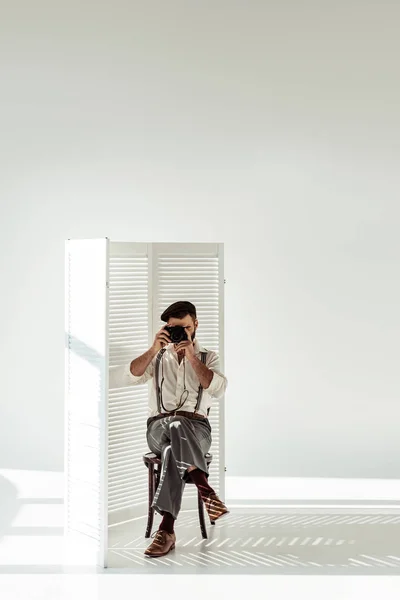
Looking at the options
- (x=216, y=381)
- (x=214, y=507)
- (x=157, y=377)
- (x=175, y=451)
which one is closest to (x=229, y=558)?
(x=214, y=507)

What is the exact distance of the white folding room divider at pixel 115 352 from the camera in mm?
5016

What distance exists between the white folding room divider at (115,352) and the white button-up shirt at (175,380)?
0.10 m

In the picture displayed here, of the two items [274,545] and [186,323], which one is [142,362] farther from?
[274,545]

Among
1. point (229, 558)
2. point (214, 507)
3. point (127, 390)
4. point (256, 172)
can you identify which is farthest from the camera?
point (256, 172)

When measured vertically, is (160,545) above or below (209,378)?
below

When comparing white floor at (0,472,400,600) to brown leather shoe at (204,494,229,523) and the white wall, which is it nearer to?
brown leather shoe at (204,494,229,523)

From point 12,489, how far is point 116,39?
11.5 feet

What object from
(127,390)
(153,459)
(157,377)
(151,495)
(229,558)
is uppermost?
(157,377)

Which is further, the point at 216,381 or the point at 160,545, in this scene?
the point at 216,381

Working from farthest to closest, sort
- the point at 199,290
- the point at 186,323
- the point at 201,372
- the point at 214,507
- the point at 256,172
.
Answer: the point at 256,172, the point at 199,290, the point at 186,323, the point at 201,372, the point at 214,507

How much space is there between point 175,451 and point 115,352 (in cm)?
82

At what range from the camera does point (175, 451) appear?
5.28 metres

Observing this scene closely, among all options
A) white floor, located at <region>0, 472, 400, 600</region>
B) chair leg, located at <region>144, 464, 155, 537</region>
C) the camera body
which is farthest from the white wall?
chair leg, located at <region>144, 464, 155, 537</region>

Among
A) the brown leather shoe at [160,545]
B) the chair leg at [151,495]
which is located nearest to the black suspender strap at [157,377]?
the chair leg at [151,495]
